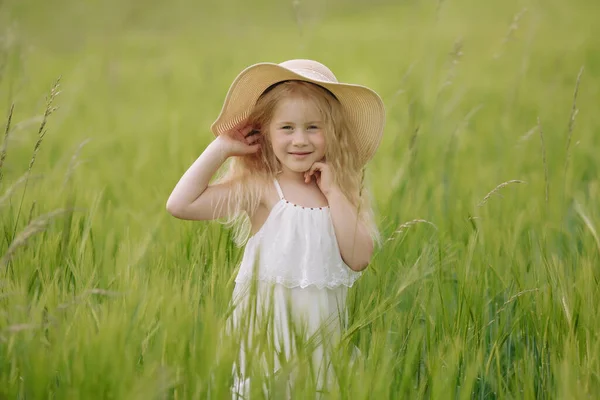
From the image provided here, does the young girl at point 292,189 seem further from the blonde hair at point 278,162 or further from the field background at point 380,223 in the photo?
the field background at point 380,223

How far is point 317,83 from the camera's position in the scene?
209 cm

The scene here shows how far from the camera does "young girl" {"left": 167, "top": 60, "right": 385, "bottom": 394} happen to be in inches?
80.7

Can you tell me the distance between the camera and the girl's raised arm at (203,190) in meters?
2.08

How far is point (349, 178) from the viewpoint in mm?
2176

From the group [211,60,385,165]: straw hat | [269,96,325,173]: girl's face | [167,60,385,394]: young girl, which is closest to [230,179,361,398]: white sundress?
[167,60,385,394]: young girl

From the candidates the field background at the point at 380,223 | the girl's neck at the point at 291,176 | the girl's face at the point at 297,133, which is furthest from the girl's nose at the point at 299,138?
the field background at the point at 380,223

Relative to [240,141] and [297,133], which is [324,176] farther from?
[240,141]

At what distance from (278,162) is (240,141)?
0.12 meters

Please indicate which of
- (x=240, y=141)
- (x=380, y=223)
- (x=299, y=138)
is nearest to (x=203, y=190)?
(x=240, y=141)

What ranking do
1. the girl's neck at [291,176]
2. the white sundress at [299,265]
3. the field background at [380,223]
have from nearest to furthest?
the field background at [380,223] < the white sundress at [299,265] < the girl's neck at [291,176]

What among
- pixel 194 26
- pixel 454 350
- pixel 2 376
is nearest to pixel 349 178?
pixel 454 350

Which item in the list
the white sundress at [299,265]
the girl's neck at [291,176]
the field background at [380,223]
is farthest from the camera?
the girl's neck at [291,176]

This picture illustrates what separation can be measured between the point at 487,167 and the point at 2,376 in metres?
3.06

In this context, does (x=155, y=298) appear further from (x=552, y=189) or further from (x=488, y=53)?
(x=488, y=53)
